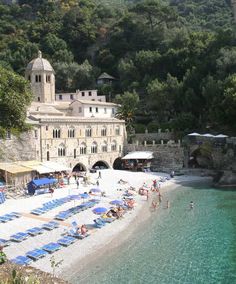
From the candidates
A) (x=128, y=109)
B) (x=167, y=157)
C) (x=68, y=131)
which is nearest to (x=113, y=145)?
(x=128, y=109)

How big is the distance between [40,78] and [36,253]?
43764mm

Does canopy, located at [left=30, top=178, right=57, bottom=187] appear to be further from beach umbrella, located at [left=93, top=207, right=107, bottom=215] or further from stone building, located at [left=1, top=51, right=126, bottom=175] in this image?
beach umbrella, located at [left=93, top=207, right=107, bottom=215]

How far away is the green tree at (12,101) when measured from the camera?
1229 inches

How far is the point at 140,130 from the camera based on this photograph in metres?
65.0

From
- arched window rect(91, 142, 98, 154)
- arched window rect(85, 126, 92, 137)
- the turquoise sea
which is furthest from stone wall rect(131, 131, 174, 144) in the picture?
the turquoise sea

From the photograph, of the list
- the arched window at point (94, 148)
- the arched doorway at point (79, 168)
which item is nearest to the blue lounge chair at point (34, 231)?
the arched doorway at point (79, 168)

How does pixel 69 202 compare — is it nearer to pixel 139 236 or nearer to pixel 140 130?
pixel 139 236

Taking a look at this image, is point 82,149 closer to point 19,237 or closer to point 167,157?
point 167,157

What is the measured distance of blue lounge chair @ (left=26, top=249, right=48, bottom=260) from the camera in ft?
80.3

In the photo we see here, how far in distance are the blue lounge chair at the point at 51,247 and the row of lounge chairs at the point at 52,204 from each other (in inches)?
332

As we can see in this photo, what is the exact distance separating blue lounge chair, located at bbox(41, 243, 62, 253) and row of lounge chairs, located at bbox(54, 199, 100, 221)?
21.4 feet

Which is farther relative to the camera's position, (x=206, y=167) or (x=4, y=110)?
(x=206, y=167)

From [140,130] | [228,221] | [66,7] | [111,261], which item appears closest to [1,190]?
[111,261]

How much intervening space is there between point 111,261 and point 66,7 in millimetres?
99793
